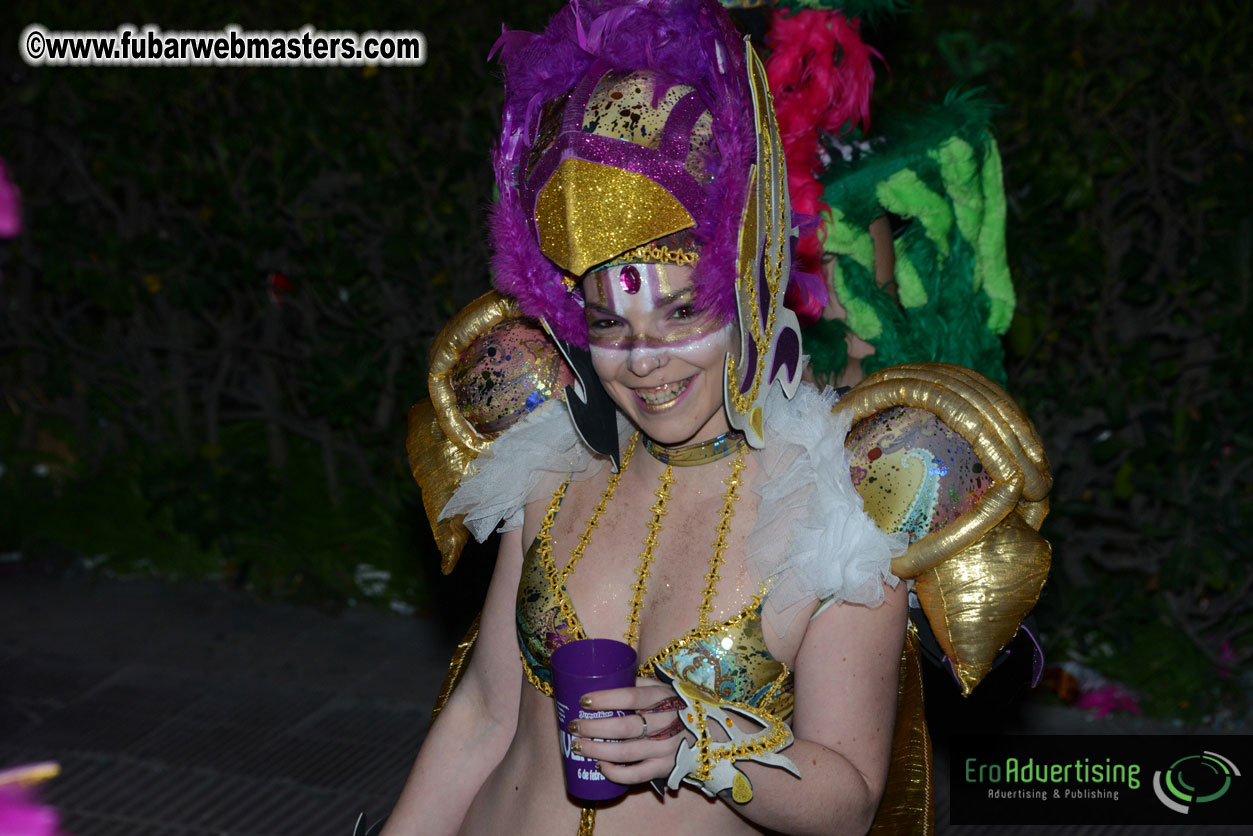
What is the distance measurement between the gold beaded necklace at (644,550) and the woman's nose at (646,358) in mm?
265

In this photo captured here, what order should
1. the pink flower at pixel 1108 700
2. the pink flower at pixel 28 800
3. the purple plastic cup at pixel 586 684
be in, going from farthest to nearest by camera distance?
the pink flower at pixel 1108 700 < the pink flower at pixel 28 800 < the purple plastic cup at pixel 586 684

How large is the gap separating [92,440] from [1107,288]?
4.80 m

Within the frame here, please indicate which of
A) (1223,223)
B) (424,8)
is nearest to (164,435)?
(424,8)

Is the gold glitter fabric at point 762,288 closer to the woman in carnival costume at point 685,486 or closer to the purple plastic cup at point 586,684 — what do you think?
the woman in carnival costume at point 685,486

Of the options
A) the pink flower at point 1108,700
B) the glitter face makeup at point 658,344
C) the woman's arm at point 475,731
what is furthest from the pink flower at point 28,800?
the pink flower at point 1108,700

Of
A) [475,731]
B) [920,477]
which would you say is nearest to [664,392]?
[920,477]

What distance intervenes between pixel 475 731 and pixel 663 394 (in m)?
0.75

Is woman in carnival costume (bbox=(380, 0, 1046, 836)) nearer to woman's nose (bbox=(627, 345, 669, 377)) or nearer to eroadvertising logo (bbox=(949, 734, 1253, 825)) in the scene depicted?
woman's nose (bbox=(627, 345, 669, 377))

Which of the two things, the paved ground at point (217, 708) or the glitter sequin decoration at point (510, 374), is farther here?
the paved ground at point (217, 708)

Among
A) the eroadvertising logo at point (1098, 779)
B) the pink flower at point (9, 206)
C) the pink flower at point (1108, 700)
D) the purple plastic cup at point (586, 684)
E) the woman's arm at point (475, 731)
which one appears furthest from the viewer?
the pink flower at point (9, 206)

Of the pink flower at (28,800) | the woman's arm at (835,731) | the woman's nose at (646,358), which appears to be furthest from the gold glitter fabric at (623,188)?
the pink flower at (28,800)

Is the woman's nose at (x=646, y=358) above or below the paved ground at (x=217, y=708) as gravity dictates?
above

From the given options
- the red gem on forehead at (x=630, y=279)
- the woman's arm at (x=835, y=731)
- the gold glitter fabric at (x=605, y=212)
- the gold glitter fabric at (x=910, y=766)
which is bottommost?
the gold glitter fabric at (x=910, y=766)

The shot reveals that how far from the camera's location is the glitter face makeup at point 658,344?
1828 millimetres
